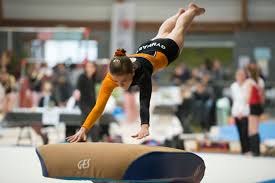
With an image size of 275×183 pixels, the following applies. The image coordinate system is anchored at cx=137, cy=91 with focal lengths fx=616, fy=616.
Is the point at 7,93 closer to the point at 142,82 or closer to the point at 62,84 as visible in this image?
the point at 62,84

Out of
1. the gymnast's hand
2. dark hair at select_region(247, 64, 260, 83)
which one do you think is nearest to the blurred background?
dark hair at select_region(247, 64, 260, 83)

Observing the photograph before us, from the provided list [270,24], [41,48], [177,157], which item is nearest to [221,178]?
[177,157]

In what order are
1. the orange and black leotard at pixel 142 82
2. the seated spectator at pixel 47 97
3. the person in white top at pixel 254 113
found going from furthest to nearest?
the seated spectator at pixel 47 97
the person in white top at pixel 254 113
the orange and black leotard at pixel 142 82

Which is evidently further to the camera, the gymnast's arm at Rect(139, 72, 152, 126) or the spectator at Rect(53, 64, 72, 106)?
the spectator at Rect(53, 64, 72, 106)

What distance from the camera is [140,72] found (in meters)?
4.97

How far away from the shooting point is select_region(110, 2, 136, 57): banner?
55.2 feet

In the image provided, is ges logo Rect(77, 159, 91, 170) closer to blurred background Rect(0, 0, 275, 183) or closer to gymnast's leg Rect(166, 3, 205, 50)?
blurred background Rect(0, 0, 275, 183)

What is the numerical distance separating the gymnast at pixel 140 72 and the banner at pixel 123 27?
1103 centimetres

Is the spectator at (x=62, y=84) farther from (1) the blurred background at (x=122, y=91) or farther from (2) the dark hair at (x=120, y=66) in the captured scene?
(2) the dark hair at (x=120, y=66)

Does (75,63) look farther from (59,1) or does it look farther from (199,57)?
(199,57)

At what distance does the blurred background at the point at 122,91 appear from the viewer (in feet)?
29.0

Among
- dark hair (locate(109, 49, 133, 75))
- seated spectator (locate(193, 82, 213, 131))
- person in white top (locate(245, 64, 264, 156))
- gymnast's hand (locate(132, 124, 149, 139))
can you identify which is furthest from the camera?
seated spectator (locate(193, 82, 213, 131))

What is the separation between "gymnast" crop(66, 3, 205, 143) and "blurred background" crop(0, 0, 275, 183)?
1155 mm

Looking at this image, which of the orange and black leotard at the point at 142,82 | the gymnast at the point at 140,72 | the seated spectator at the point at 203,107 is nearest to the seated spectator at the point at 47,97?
the seated spectator at the point at 203,107
